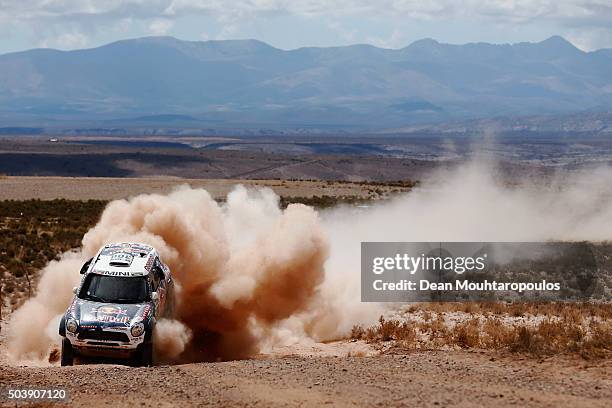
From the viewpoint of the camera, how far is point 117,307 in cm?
1858

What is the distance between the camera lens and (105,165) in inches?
6850

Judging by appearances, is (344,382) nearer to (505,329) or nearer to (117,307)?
(117,307)

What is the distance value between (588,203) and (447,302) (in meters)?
25.5

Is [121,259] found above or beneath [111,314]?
above

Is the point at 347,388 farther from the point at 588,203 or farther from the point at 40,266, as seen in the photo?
the point at 588,203

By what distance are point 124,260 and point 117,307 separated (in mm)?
1311

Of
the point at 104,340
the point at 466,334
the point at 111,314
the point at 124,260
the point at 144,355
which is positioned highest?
the point at 124,260

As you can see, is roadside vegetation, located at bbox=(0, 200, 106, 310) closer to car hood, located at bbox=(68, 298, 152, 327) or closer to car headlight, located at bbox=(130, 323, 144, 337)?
car hood, located at bbox=(68, 298, 152, 327)

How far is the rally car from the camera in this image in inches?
709

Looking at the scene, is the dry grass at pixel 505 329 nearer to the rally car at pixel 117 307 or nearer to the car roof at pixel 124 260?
the rally car at pixel 117 307

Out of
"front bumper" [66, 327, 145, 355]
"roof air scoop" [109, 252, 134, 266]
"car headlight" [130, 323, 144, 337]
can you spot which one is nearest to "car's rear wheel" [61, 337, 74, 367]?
"front bumper" [66, 327, 145, 355]

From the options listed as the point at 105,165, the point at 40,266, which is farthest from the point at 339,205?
the point at 105,165

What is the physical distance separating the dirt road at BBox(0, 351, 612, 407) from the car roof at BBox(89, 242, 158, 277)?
7.60 feet

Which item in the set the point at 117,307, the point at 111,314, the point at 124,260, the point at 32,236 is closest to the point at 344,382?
the point at 111,314
